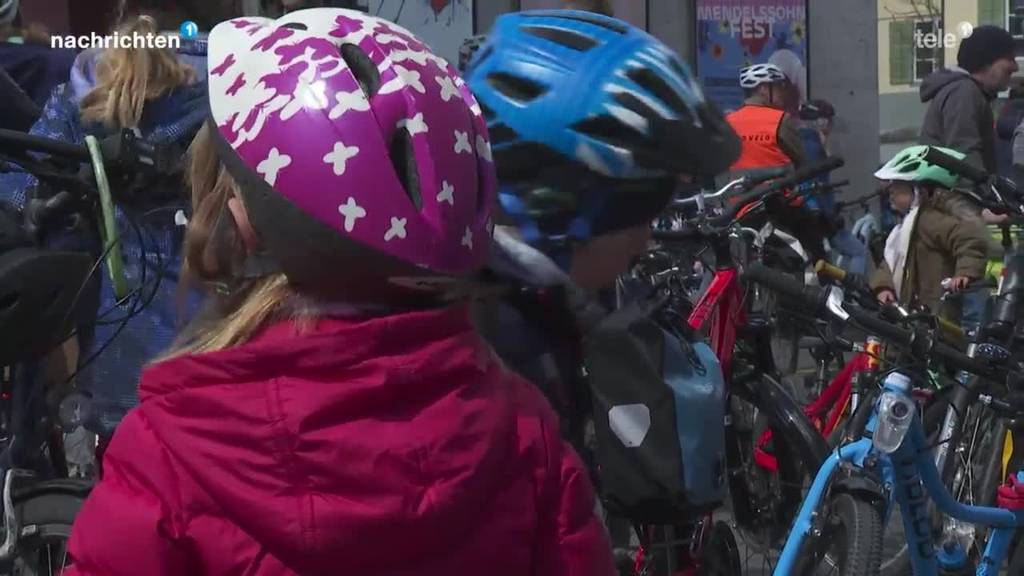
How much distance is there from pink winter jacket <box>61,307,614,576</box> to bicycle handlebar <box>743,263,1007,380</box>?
2029mm

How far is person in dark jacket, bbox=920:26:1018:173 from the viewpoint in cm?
831

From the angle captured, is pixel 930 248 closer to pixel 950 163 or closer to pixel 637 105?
pixel 950 163

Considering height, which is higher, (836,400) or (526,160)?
(526,160)

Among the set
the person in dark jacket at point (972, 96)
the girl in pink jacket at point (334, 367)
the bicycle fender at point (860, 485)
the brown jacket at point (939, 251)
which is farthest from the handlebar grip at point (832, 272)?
the person in dark jacket at point (972, 96)

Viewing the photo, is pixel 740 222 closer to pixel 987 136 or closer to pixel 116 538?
pixel 987 136

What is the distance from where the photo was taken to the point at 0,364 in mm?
3043

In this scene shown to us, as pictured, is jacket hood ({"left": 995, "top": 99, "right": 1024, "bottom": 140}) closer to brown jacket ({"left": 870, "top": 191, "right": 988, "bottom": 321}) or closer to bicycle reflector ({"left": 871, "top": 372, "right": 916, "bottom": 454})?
brown jacket ({"left": 870, "top": 191, "right": 988, "bottom": 321})

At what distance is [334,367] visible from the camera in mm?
1573

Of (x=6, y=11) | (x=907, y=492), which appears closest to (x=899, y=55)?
(x=6, y=11)

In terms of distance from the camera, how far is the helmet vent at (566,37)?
232 cm

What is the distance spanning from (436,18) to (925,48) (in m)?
7.39

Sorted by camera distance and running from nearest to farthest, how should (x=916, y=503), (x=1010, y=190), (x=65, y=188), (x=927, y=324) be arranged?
(x=65, y=188) → (x=916, y=503) → (x=927, y=324) → (x=1010, y=190)

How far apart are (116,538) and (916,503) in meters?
2.51

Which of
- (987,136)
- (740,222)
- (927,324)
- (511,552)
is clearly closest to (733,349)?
(927,324)
